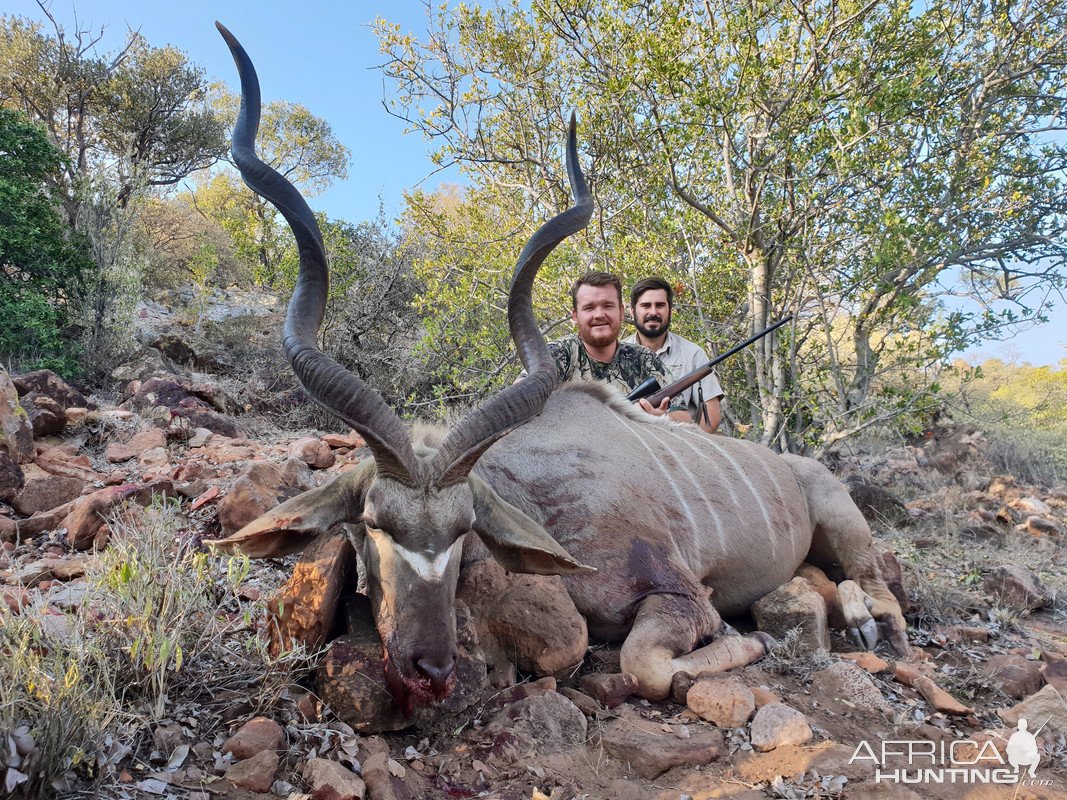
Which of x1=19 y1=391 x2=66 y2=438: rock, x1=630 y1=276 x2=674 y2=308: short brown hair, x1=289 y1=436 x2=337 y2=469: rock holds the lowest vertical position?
x1=289 y1=436 x2=337 y2=469: rock

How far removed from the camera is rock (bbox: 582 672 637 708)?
2.98 m

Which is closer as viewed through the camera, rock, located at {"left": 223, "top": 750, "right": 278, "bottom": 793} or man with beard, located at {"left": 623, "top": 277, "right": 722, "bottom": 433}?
rock, located at {"left": 223, "top": 750, "right": 278, "bottom": 793}

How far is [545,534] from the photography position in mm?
3188

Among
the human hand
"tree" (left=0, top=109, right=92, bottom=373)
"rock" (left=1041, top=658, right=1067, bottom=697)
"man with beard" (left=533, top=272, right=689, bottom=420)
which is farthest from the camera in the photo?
"tree" (left=0, top=109, right=92, bottom=373)

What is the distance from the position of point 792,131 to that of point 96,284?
11.2m

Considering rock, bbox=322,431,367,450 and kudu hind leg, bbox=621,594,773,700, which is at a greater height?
rock, bbox=322,431,367,450

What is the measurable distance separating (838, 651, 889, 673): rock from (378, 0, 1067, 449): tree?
379cm

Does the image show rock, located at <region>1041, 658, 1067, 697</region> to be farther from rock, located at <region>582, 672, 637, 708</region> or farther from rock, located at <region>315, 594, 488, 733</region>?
rock, located at <region>315, 594, 488, 733</region>

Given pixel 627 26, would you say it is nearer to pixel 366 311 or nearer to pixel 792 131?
pixel 792 131

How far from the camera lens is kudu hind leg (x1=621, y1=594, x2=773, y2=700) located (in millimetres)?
3084

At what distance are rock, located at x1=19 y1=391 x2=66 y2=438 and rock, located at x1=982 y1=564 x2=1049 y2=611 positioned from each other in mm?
7948

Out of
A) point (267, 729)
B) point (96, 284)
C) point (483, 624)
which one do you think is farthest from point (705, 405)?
point (96, 284)

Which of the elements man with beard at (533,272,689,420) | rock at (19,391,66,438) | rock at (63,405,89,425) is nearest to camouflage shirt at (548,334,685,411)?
man with beard at (533,272,689,420)

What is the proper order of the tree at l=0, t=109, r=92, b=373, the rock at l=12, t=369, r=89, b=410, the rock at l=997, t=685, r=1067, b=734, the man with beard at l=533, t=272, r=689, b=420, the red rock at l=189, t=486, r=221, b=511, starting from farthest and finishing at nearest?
the tree at l=0, t=109, r=92, b=373 → the rock at l=12, t=369, r=89, b=410 → the man with beard at l=533, t=272, r=689, b=420 → the red rock at l=189, t=486, r=221, b=511 → the rock at l=997, t=685, r=1067, b=734
